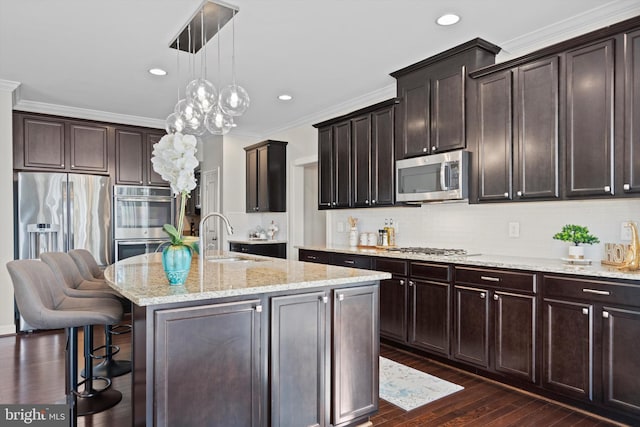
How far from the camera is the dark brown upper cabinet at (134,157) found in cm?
571

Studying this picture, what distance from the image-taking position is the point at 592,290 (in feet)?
7.91

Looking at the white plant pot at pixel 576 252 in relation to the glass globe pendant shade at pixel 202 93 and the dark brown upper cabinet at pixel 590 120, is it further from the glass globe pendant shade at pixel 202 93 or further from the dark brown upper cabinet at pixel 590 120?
the glass globe pendant shade at pixel 202 93

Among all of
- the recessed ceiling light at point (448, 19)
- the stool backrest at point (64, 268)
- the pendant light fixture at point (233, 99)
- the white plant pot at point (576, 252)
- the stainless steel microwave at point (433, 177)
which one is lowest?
the stool backrest at point (64, 268)

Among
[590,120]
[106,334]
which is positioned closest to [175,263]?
[106,334]

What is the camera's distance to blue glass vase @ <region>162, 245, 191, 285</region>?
1.93 meters

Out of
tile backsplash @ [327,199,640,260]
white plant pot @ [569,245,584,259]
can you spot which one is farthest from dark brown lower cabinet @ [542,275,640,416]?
tile backsplash @ [327,199,640,260]

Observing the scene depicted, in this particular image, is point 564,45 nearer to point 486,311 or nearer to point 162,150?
point 486,311

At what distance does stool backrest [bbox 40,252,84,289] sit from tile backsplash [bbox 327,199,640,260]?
320 centimetres

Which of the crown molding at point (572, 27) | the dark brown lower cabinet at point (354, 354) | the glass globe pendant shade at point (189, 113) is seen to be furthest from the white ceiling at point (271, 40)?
the dark brown lower cabinet at point (354, 354)

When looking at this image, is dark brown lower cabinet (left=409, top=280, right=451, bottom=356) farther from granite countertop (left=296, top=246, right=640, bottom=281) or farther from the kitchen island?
the kitchen island

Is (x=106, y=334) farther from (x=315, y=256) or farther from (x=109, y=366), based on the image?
(x=315, y=256)

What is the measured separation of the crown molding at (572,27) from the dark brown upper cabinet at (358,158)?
119 cm

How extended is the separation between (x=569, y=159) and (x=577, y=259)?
0.71 meters

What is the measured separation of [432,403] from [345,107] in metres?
3.71
